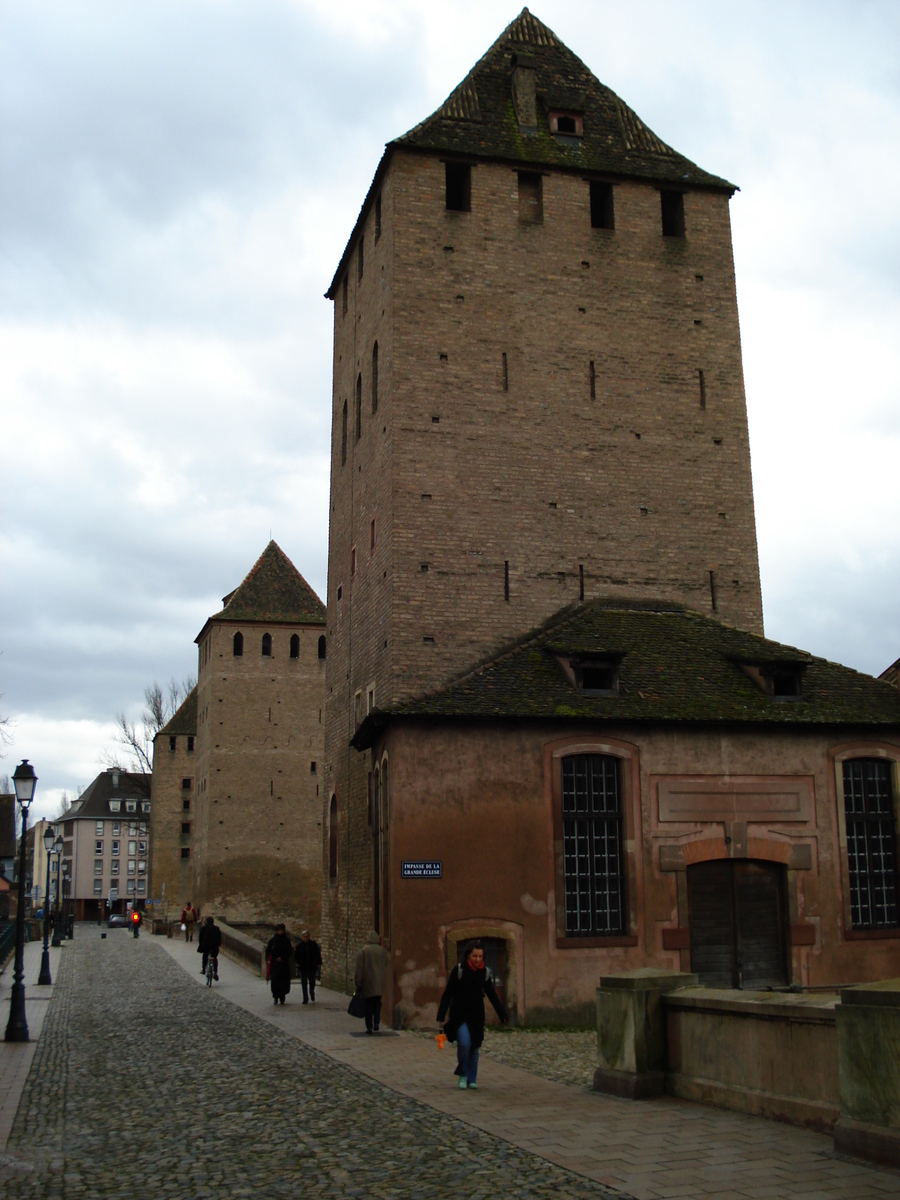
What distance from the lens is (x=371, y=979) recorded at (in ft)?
52.4

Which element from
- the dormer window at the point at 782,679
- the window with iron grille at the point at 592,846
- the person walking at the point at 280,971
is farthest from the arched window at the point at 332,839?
the dormer window at the point at 782,679

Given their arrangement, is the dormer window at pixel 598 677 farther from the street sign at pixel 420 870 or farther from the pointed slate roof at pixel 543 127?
the pointed slate roof at pixel 543 127

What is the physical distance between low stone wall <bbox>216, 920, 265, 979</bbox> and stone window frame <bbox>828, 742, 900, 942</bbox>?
14.6 m

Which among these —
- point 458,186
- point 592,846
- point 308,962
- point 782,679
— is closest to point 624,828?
point 592,846

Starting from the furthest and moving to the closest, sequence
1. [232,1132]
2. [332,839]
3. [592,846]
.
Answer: [332,839], [592,846], [232,1132]

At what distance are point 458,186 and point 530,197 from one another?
1.51 metres

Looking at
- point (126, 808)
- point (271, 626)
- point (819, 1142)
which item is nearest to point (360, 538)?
point (819, 1142)

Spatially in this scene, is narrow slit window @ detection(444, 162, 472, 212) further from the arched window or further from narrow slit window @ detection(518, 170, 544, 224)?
the arched window

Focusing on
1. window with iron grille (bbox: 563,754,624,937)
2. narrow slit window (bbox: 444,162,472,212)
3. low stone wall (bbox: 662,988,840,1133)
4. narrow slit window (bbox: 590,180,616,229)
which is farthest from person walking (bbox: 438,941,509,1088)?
narrow slit window (bbox: 590,180,616,229)

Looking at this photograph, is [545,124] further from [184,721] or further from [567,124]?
[184,721]

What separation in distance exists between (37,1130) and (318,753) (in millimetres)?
45793

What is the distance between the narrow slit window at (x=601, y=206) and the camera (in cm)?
2530

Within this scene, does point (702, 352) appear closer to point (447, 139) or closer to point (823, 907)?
point (447, 139)

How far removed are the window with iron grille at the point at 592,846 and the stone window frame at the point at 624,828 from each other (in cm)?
11
